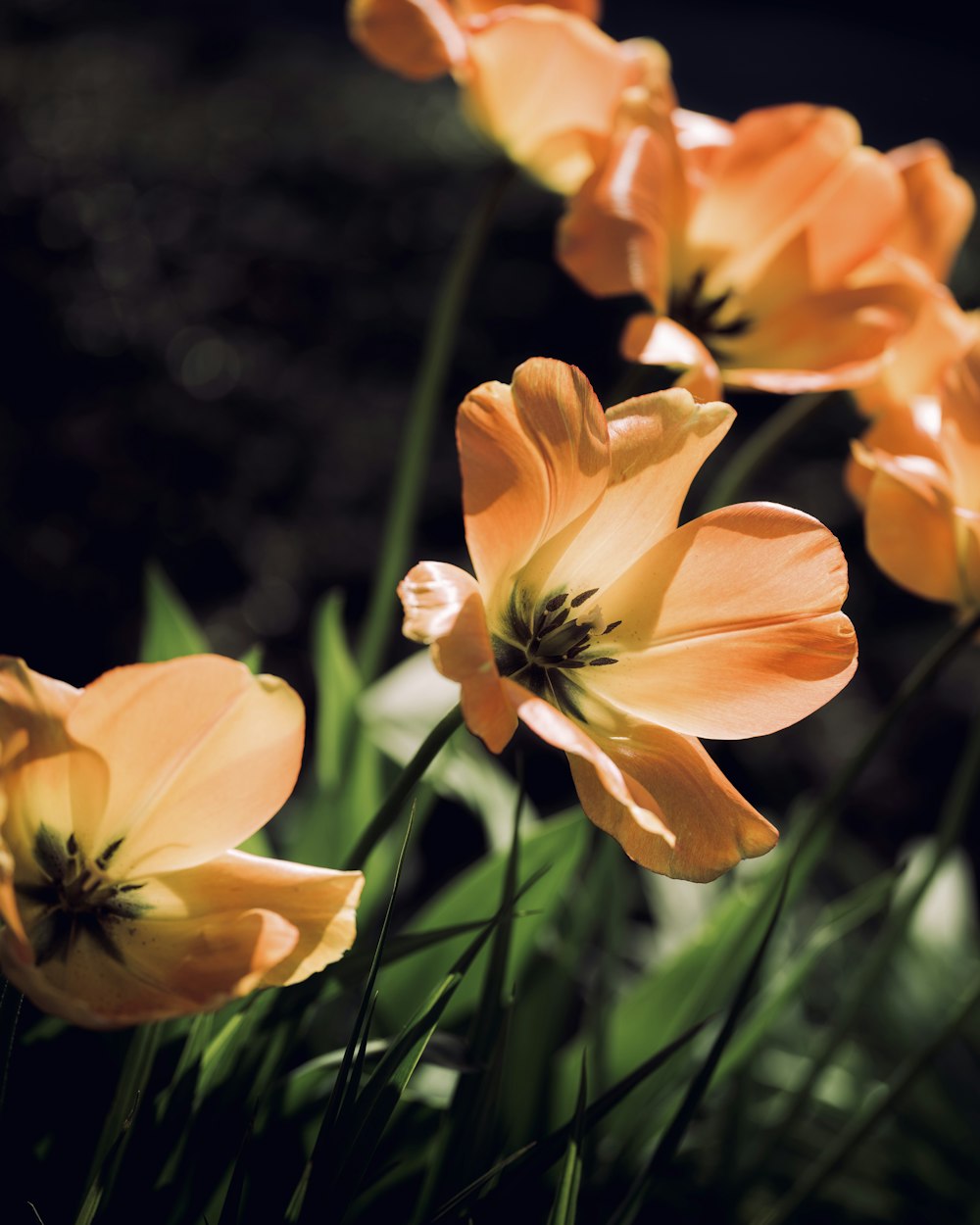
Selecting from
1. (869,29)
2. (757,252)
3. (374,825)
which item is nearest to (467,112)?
(757,252)

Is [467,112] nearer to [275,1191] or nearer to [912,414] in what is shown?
[912,414]

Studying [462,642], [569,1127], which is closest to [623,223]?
[462,642]

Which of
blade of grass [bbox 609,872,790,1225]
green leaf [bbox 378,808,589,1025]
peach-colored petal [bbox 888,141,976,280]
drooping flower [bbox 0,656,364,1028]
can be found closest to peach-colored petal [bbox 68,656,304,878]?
drooping flower [bbox 0,656,364,1028]

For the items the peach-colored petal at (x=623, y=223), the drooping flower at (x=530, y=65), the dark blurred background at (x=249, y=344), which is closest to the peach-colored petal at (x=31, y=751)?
the peach-colored petal at (x=623, y=223)

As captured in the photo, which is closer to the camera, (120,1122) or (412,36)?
(120,1122)

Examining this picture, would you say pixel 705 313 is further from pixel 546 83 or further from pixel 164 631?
pixel 164 631

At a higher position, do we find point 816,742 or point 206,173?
point 206,173
